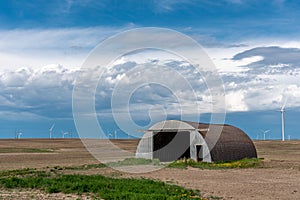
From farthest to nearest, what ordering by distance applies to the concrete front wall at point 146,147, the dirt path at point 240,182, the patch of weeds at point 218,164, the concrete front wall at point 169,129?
1. the concrete front wall at point 146,147
2. the concrete front wall at point 169,129
3. the patch of weeds at point 218,164
4. the dirt path at point 240,182

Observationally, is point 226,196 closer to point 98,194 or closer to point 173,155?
point 98,194

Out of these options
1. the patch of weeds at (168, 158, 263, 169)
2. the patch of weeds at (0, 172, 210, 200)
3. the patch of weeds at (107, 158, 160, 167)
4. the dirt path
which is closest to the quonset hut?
the patch of weeds at (168, 158, 263, 169)

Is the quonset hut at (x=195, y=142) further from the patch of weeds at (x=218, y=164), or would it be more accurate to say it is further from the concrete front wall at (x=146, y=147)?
the patch of weeds at (x=218, y=164)

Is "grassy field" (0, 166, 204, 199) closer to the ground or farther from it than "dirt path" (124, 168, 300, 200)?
farther from it

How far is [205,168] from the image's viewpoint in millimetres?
32094

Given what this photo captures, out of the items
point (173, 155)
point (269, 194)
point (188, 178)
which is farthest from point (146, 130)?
point (269, 194)

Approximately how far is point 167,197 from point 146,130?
71.8 ft

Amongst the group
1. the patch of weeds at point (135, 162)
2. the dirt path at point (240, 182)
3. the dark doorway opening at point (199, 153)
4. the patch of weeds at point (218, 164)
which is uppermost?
the dark doorway opening at point (199, 153)

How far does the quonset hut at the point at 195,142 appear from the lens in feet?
119

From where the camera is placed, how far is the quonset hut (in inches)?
1426

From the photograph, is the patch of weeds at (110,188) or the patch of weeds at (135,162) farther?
the patch of weeds at (135,162)

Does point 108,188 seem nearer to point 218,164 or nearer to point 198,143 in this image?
point 218,164

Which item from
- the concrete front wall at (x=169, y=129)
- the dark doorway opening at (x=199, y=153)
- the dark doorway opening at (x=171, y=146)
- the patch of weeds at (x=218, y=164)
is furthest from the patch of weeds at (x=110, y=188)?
the dark doorway opening at (x=171, y=146)

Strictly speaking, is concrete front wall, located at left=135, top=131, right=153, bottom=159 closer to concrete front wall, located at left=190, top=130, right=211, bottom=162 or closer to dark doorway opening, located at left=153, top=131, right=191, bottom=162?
dark doorway opening, located at left=153, top=131, right=191, bottom=162
